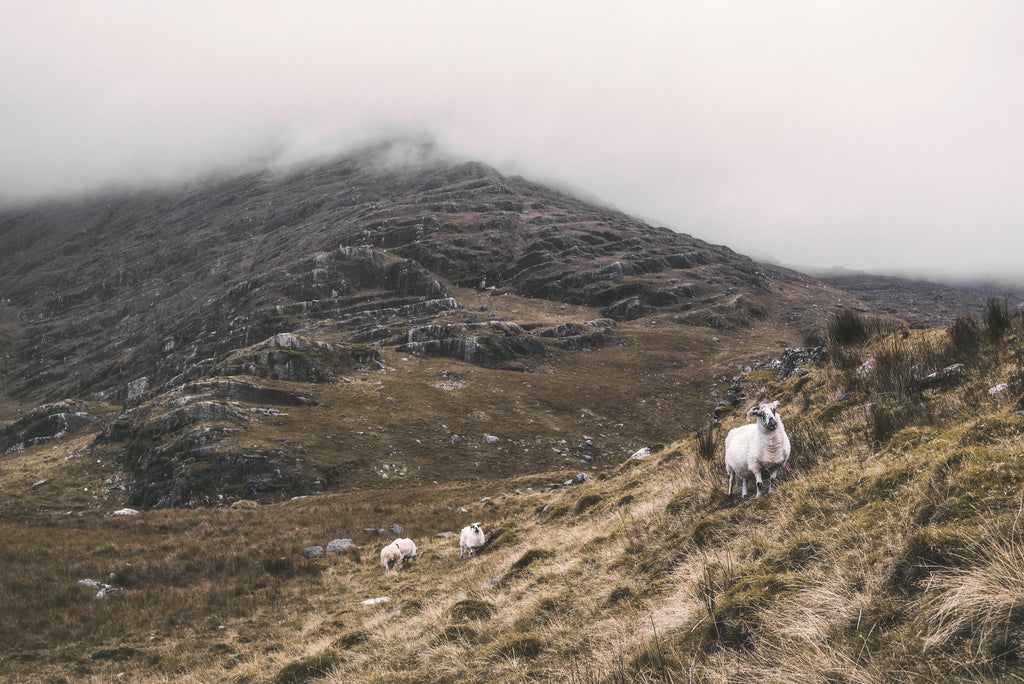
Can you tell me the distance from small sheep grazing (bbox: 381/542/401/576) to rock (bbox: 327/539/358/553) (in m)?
4.41

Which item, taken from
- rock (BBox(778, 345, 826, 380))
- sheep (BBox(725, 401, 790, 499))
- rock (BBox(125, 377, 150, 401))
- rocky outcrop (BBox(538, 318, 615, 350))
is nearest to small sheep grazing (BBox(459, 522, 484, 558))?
sheep (BBox(725, 401, 790, 499))

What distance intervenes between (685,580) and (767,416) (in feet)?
11.9

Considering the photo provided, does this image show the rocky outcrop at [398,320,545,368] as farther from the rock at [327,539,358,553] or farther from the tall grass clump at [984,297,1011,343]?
the tall grass clump at [984,297,1011,343]

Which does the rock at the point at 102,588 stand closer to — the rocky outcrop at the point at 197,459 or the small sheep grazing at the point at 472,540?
the small sheep grazing at the point at 472,540

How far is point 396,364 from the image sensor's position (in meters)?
83.3

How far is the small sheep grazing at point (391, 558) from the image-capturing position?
1702 centimetres

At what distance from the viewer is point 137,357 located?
14525 cm

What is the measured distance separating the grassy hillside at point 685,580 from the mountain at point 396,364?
2734 centimetres

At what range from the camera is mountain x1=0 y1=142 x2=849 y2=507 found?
47.3 meters

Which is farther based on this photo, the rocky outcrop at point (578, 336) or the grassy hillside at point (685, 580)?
the rocky outcrop at point (578, 336)

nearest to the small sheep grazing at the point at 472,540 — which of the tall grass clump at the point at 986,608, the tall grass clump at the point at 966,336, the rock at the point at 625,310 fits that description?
the tall grass clump at the point at 986,608

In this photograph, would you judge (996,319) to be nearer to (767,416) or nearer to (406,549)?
(767,416)

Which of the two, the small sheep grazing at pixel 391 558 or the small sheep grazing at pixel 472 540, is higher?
the small sheep grazing at pixel 472 540

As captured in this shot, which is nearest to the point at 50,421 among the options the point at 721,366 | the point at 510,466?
the point at 510,466
